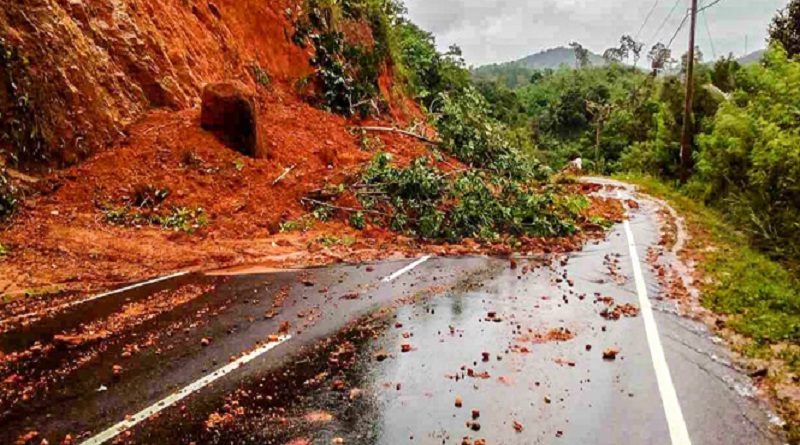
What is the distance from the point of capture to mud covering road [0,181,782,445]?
464cm

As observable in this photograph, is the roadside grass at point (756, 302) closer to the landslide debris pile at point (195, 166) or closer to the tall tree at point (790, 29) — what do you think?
the landslide debris pile at point (195, 166)

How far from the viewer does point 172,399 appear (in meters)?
5.00

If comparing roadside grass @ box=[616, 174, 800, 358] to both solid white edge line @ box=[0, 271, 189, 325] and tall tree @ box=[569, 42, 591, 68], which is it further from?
tall tree @ box=[569, 42, 591, 68]

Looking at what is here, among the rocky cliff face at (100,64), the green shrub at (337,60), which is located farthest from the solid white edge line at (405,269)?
the green shrub at (337,60)

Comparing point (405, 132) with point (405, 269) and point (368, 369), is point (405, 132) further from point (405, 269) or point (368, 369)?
point (368, 369)

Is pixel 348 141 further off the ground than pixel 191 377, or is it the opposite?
pixel 348 141

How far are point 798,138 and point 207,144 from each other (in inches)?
463

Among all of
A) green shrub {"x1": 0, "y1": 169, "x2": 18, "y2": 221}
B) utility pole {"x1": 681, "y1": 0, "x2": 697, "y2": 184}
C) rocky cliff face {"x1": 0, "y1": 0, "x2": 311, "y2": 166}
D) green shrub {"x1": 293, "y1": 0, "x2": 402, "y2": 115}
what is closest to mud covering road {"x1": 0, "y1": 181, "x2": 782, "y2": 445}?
green shrub {"x1": 0, "y1": 169, "x2": 18, "y2": 221}

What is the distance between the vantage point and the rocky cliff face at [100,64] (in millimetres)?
11477

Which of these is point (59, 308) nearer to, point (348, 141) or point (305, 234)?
point (305, 234)

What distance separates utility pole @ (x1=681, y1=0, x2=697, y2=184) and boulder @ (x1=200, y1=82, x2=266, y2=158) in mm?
19211

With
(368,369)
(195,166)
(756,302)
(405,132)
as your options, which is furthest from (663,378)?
(405,132)

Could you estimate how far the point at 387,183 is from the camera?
13.6 m

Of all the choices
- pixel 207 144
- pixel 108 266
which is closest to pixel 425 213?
pixel 207 144
